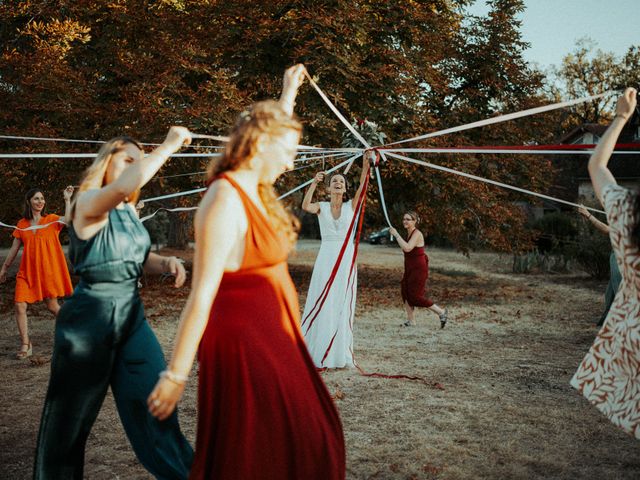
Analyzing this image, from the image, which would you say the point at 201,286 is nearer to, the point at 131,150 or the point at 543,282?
the point at 131,150

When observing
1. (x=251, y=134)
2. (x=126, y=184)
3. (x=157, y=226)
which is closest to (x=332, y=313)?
(x=126, y=184)

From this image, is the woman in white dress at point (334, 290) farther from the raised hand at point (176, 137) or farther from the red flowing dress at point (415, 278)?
the raised hand at point (176, 137)

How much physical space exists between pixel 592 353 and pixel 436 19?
11468 mm

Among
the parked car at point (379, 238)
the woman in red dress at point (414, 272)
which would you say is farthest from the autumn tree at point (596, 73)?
the woman in red dress at point (414, 272)

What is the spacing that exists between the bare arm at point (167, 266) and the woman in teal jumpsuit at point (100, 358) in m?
0.17

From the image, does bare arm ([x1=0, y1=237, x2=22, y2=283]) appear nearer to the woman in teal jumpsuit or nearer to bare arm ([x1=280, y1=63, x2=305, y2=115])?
the woman in teal jumpsuit

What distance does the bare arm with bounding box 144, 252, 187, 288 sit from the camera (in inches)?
112

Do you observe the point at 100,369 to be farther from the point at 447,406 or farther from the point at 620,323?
the point at 447,406

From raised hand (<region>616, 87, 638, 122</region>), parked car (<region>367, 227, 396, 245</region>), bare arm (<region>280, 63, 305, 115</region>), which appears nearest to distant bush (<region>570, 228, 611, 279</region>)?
raised hand (<region>616, 87, 638, 122</region>)

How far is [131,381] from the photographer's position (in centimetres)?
275

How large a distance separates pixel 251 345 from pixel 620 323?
1.69m

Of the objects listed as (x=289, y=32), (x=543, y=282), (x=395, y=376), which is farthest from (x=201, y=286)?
(x=543, y=282)

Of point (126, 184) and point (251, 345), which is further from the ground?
point (126, 184)

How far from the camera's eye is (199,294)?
76.2 inches
